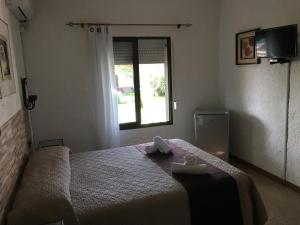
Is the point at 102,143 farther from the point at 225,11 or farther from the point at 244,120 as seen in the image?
the point at 225,11

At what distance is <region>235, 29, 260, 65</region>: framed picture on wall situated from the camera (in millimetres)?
3414

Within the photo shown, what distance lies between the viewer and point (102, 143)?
3604 mm

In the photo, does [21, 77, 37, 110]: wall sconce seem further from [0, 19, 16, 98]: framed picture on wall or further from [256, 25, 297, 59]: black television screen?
[256, 25, 297, 59]: black television screen

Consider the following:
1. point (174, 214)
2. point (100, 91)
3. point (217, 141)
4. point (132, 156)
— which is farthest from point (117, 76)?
point (174, 214)

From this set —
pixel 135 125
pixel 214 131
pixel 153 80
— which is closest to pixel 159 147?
pixel 135 125

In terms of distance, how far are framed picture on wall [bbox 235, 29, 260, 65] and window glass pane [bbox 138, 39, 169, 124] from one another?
3.42ft

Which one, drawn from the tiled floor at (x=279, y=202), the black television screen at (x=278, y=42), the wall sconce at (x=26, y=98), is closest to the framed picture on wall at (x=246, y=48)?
the black television screen at (x=278, y=42)

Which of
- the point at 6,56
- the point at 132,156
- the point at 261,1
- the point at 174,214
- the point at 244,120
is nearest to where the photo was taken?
the point at 174,214

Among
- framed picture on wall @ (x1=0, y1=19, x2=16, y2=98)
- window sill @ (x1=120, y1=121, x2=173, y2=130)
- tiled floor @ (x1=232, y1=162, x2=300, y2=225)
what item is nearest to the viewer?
framed picture on wall @ (x1=0, y1=19, x2=16, y2=98)

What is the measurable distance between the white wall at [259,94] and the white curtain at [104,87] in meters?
1.76

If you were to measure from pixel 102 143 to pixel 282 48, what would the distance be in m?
2.48

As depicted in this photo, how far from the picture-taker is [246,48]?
3.55 m

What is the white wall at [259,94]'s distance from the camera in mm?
2955

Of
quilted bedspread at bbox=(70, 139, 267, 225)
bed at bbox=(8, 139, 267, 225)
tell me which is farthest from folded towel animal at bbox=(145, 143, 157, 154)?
bed at bbox=(8, 139, 267, 225)
